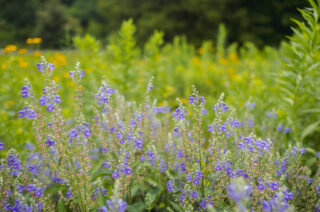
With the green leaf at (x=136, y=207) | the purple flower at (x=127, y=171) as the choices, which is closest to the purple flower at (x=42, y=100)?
the purple flower at (x=127, y=171)

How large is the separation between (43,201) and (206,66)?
733 cm

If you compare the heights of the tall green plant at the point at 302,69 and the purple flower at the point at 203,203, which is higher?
the tall green plant at the point at 302,69

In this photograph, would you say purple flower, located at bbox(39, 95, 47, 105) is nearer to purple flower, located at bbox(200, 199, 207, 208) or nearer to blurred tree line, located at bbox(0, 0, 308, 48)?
purple flower, located at bbox(200, 199, 207, 208)

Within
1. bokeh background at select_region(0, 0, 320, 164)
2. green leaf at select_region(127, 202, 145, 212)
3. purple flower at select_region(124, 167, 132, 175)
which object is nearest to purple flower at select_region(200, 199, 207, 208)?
green leaf at select_region(127, 202, 145, 212)

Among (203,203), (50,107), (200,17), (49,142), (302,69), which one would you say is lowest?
(203,203)

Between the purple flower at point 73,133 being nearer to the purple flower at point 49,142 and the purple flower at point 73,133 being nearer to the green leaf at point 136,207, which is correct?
the purple flower at point 49,142

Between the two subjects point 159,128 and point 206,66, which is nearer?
point 159,128

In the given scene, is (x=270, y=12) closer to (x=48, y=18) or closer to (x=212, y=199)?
(x=48, y=18)

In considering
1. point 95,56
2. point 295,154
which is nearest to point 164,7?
point 95,56

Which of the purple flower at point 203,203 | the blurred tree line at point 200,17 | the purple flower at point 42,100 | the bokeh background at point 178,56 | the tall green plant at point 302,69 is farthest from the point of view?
the blurred tree line at point 200,17

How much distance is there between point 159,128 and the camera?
239 centimetres

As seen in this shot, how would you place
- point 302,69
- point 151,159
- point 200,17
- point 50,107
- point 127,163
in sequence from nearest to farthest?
1. point 50,107
2. point 127,163
3. point 151,159
4. point 302,69
5. point 200,17

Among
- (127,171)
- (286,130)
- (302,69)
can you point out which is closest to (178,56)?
(302,69)

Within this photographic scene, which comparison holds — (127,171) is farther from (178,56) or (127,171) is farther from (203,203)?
(178,56)
